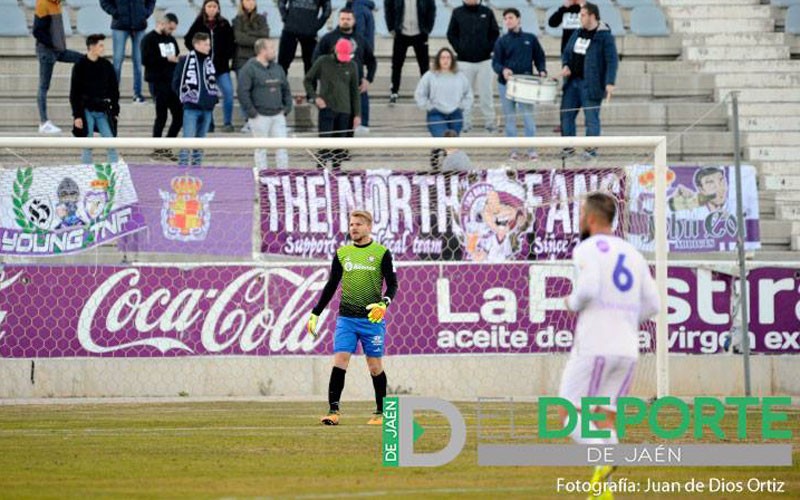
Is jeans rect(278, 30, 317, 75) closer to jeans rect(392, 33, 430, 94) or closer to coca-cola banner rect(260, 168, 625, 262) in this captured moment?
jeans rect(392, 33, 430, 94)

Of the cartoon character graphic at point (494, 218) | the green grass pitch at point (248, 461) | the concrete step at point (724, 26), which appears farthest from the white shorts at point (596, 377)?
the concrete step at point (724, 26)

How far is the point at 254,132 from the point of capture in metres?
22.3

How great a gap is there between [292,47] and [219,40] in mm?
1285

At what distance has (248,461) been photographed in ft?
40.0

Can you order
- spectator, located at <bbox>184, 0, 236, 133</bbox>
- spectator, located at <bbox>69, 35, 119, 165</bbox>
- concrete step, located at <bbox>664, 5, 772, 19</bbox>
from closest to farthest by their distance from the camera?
spectator, located at <bbox>69, 35, 119, 165</bbox> → spectator, located at <bbox>184, 0, 236, 133</bbox> → concrete step, located at <bbox>664, 5, 772, 19</bbox>

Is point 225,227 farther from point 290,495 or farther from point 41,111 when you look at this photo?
point 290,495

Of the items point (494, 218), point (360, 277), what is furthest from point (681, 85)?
point (360, 277)

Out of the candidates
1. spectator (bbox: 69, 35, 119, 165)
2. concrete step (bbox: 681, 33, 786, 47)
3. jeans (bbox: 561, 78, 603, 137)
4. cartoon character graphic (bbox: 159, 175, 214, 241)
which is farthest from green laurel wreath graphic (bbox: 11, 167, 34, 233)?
concrete step (bbox: 681, 33, 786, 47)

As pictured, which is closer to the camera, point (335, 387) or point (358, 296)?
point (335, 387)

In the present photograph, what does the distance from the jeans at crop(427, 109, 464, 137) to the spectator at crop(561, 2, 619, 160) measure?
1.47 meters

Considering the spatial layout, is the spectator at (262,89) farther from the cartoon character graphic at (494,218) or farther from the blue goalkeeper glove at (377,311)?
the blue goalkeeper glove at (377,311)

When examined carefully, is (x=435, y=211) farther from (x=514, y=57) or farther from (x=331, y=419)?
(x=331, y=419)

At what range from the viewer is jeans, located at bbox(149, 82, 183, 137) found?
22.0 metres

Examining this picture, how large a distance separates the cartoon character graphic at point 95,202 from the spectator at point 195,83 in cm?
298
